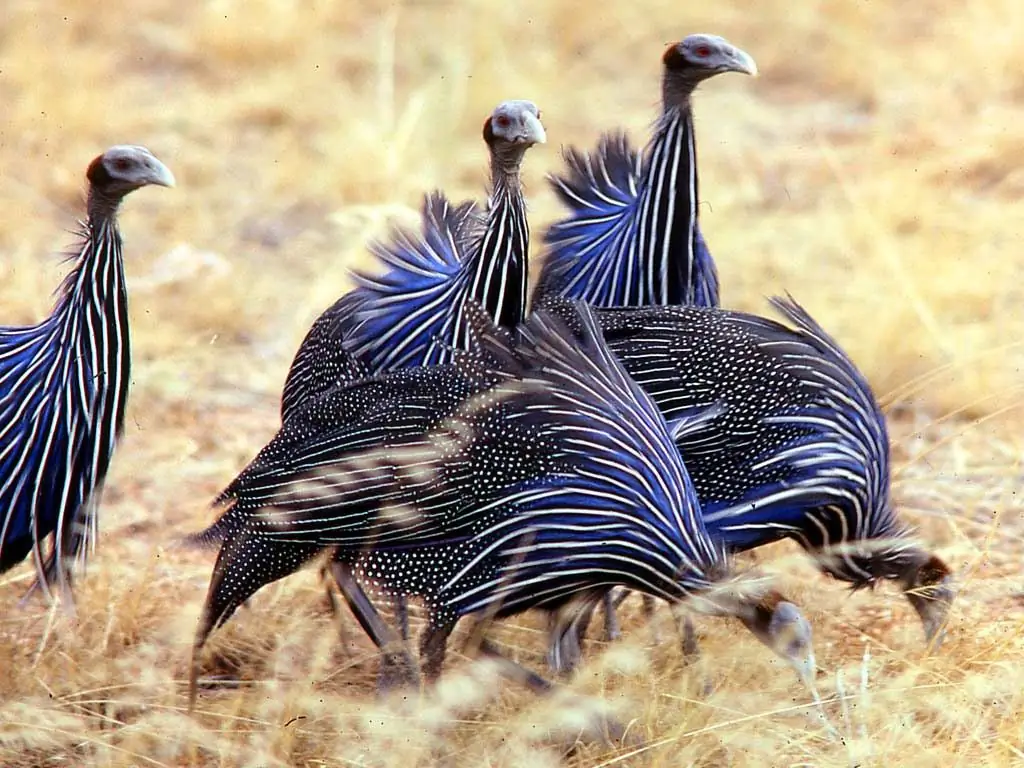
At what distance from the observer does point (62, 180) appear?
5555mm

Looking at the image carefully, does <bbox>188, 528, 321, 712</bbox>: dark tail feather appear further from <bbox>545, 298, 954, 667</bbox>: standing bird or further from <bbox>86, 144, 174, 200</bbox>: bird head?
<bbox>86, 144, 174, 200</bbox>: bird head

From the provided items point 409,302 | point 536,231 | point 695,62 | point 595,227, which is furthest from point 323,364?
point 536,231

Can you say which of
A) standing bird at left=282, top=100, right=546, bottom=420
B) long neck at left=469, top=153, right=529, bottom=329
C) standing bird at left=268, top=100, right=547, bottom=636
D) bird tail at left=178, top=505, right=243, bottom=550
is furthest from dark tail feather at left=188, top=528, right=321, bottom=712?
long neck at left=469, top=153, right=529, bottom=329

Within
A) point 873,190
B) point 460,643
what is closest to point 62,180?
point 873,190

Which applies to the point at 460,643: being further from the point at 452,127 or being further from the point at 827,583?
the point at 452,127

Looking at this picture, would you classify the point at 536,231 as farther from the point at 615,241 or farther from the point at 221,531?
the point at 221,531

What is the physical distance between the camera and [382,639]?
9.54 ft

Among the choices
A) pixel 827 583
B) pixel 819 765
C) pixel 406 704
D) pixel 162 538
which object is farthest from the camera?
pixel 162 538

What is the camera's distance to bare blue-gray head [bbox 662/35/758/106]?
3.29 m

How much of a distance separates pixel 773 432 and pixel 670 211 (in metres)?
0.66

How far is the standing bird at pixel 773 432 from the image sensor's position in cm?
283

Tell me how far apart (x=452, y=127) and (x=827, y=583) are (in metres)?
2.83

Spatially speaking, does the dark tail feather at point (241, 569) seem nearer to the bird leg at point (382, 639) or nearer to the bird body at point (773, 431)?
the bird leg at point (382, 639)

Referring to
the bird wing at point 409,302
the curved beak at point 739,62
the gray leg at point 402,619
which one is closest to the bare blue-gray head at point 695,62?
the curved beak at point 739,62
